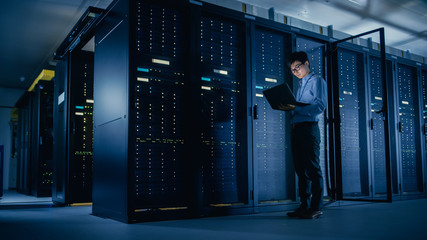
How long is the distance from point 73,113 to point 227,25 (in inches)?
99.1

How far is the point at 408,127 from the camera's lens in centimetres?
560

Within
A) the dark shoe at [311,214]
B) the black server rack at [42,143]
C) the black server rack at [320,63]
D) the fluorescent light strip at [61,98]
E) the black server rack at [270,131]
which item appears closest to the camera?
the dark shoe at [311,214]

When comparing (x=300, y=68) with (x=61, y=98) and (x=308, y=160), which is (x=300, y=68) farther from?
(x=61, y=98)

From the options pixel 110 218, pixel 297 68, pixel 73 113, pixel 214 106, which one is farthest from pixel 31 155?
pixel 297 68

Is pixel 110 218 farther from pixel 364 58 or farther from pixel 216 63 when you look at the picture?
pixel 364 58

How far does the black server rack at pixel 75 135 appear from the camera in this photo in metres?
4.71

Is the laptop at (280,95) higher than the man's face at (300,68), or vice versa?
the man's face at (300,68)

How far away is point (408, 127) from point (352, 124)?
5.13ft

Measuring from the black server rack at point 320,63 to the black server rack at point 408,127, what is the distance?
179cm

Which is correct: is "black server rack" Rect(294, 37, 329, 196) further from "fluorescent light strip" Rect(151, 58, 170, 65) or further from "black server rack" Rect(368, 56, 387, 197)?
"fluorescent light strip" Rect(151, 58, 170, 65)

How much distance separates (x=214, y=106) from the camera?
3.45m

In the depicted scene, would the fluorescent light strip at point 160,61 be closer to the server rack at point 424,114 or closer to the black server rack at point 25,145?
the server rack at point 424,114

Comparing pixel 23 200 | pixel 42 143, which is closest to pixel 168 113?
pixel 23 200

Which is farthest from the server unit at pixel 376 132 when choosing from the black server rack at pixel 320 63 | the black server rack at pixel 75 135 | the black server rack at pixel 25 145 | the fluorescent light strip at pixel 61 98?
the black server rack at pixel 25 145
